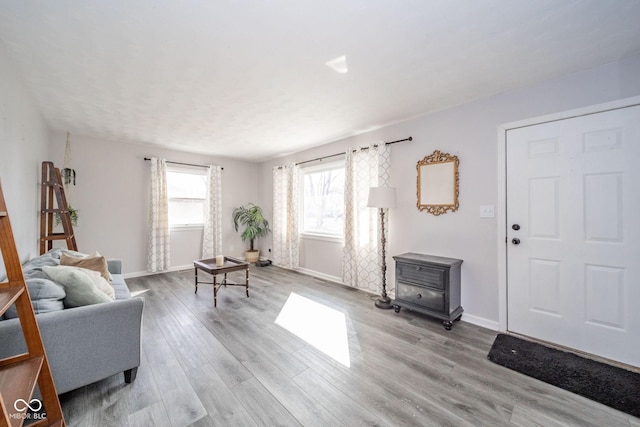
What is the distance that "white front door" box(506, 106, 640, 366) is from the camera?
81.4 inches

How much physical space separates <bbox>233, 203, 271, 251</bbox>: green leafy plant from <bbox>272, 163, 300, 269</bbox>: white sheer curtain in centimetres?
37

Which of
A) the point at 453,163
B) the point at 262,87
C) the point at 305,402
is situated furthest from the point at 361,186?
the point at 305,402

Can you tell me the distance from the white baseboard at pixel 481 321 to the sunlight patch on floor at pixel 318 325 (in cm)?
136

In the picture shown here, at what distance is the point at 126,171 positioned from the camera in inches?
178

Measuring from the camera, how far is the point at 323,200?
4816mm

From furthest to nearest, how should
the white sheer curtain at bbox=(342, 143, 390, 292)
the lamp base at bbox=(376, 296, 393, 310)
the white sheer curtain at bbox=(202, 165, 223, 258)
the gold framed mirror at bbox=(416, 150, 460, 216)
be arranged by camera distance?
1. the white sheer curtain at bbox=(202, 165, 223, 258)
2. the white sheer curtain at bbox=(342, 143, 390, 292)
3. the lamp base at bbox=(376, 296, 393, 310)
4. the gold framed mirror at bbox=(416, 150, 460, 216)

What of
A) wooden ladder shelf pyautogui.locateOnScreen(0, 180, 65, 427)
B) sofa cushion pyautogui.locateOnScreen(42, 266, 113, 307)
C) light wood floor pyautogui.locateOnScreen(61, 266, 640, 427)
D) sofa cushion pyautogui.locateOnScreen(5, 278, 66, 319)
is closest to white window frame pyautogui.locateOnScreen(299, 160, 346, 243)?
light wood floor pyautogui.locateOnScreen(61, 266, 640, 427)

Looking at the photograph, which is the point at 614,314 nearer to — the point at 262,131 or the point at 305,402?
the point at 305,402

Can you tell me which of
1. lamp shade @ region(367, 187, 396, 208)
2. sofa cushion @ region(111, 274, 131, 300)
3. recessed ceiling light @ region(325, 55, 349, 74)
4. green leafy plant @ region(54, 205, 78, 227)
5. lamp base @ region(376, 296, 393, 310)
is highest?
recessed ceiling light @ region(325, 55, 349, 74)

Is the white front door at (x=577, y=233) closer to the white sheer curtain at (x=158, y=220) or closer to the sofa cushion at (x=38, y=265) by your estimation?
the sofa cushion at (x=38, y=265)

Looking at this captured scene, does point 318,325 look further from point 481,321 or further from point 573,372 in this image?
point 573,372

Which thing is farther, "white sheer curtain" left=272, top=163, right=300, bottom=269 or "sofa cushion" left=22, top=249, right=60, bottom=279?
"white sheer curtain" left=272, top=163, right=300, bottom=269

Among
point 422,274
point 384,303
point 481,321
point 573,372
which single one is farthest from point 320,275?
point 573,372

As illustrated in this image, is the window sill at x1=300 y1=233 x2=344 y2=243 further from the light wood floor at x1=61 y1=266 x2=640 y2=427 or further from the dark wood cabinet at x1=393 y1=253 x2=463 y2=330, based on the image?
the light wood floor at x1=61 y1=266 x2=640 y2=427
